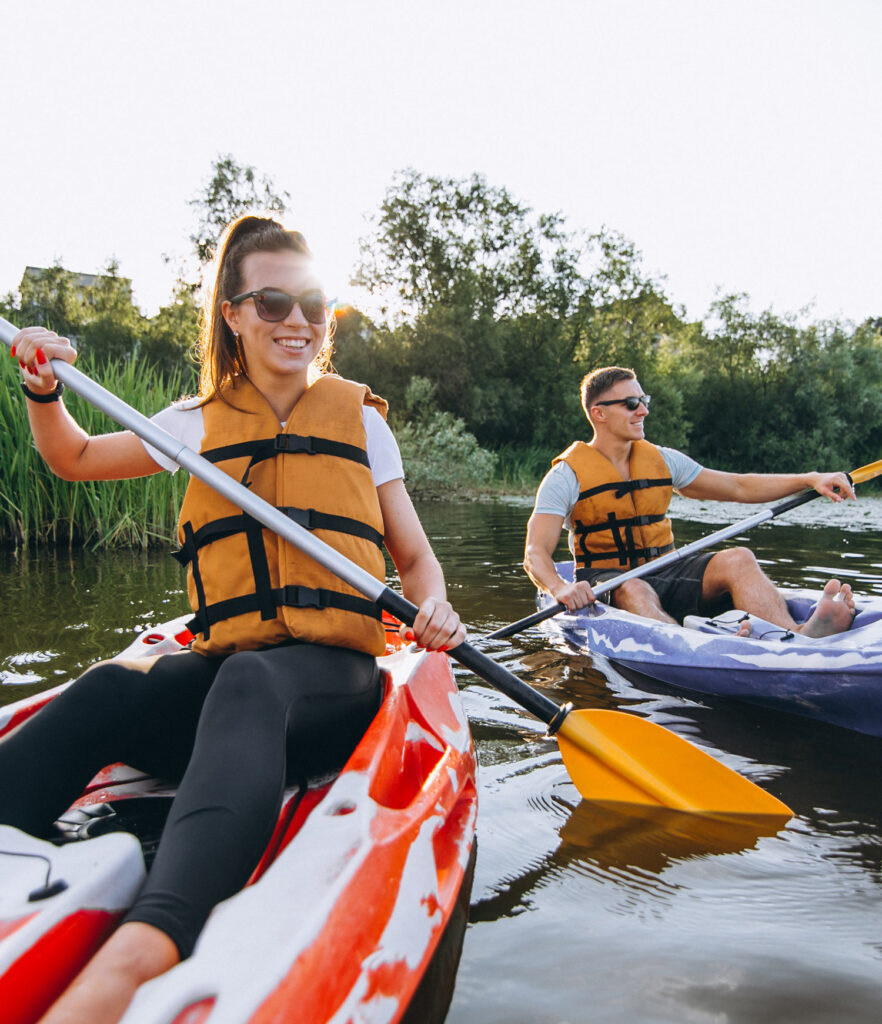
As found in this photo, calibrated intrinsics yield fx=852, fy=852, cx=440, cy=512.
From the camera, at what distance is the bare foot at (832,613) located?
2938 mm

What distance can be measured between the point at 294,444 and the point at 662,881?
1.19m

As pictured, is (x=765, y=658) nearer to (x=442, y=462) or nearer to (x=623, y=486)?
(x=623, y=486)

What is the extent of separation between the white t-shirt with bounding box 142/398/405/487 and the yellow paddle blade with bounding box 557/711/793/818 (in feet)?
2.48

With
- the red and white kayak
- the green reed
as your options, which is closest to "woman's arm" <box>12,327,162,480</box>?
the red and white kayak

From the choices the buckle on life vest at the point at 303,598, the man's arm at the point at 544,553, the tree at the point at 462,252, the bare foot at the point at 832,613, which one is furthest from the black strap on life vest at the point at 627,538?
the tree at the point at 462,252

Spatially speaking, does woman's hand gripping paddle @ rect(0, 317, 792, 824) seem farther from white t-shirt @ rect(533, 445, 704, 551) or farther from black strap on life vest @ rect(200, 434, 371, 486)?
white t-shirt @ rect(533, 445, 704, 551)

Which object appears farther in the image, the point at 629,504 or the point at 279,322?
the point at 629,504

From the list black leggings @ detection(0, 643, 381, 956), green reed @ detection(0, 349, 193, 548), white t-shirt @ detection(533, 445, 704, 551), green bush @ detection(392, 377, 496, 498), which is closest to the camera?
black leggings @ detection(0, 643, 381, 956)

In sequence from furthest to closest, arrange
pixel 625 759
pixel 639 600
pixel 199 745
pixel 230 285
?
Answer: pixel 639 600 < pixel 625 759 < pixel 230 285 < pixel 199 745

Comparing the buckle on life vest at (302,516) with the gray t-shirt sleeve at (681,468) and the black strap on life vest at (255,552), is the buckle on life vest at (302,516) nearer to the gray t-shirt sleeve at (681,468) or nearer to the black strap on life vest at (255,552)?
the black strap on life vest at (255,552)

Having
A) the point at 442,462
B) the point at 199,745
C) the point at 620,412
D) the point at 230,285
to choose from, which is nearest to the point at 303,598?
the point at 199,745

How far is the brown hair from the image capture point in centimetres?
183

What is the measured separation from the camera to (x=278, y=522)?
166cm

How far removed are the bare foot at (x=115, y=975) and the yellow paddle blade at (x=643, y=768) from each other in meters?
1.25
